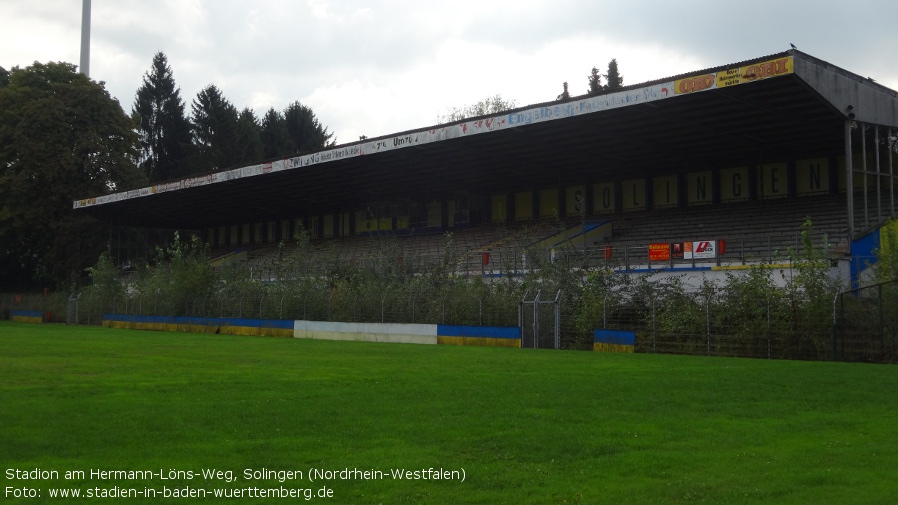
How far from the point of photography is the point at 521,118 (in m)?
37.2

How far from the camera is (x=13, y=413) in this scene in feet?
37.7

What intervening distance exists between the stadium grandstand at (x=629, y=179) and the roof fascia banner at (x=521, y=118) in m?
0.07

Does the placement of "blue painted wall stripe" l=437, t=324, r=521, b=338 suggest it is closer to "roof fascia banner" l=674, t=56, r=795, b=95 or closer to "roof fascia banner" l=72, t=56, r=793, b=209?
"roof fascia banner" l=72, t=56, r=793, b=209

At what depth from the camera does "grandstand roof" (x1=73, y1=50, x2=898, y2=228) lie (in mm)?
31672

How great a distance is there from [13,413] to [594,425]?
764 cm

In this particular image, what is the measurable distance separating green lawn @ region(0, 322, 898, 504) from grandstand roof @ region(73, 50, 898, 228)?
1628cm

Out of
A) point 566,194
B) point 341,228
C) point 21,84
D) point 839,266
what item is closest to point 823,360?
point 839,266

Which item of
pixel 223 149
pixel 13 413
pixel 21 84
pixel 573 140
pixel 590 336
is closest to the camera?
pixel 13 413

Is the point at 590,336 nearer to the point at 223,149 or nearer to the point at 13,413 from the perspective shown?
the point at 13,413

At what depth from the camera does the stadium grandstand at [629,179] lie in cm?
3275

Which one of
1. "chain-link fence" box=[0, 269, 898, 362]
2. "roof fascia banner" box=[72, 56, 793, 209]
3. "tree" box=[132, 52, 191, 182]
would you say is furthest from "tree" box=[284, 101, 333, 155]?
"chain-link fence" box=[0, 269, 898, 362]

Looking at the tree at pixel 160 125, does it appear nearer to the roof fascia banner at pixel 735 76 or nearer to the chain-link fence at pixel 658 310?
the chain-link fence at pixel 658 310

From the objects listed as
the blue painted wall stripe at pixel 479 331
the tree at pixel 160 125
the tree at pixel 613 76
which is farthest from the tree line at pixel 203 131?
the blue painted wall stripe at pixel 479 331

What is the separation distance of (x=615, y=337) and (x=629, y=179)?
22.1 metres
